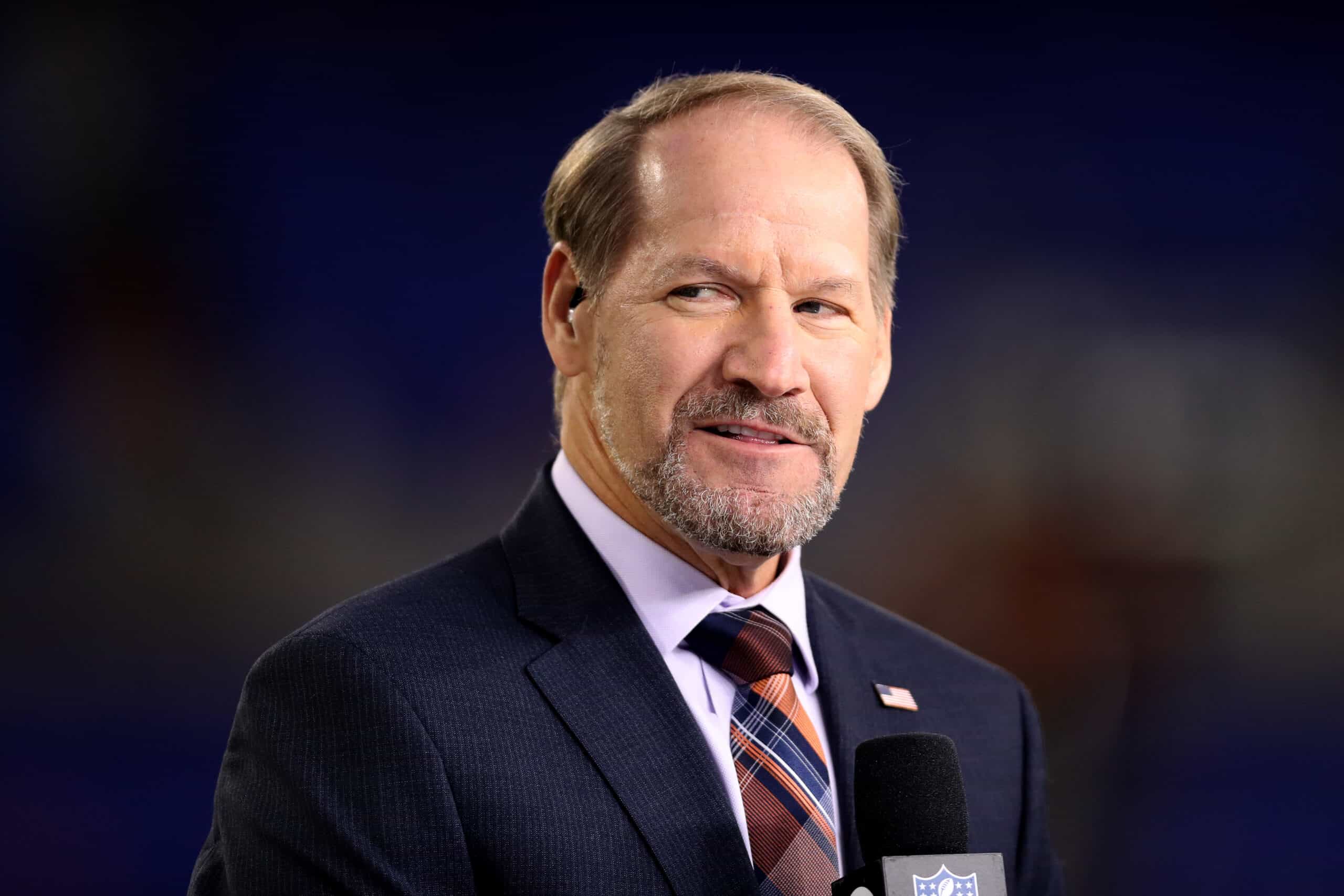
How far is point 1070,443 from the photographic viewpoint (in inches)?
178

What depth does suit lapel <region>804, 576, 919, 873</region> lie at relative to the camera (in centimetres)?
→ 236

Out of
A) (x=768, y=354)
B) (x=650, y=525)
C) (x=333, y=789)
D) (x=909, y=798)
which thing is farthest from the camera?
(x=650, y=525)

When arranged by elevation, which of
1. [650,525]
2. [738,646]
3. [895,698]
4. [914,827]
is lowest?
[895,698]

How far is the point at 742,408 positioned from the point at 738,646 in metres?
0.43

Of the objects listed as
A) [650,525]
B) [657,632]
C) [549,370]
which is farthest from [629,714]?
[549,370]

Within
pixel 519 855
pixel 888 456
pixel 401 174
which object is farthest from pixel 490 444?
pixel 519 855

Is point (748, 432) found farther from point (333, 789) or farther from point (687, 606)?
point (333, 789)

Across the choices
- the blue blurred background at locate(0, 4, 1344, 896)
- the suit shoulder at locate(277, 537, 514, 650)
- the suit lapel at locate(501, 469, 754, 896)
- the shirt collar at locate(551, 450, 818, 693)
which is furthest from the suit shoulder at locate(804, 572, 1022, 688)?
the blue blurred background at locate(0, 4, 1344, 896)

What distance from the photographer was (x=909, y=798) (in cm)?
182

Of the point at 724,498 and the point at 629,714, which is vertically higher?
the point at 724,498

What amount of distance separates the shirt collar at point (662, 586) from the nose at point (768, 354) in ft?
1.17

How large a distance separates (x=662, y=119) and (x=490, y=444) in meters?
1.81

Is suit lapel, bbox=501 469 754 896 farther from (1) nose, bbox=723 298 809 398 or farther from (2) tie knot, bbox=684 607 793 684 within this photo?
(1) nose, bbox=723 298 809 398

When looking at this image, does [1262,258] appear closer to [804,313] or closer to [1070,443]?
[1070,443]
